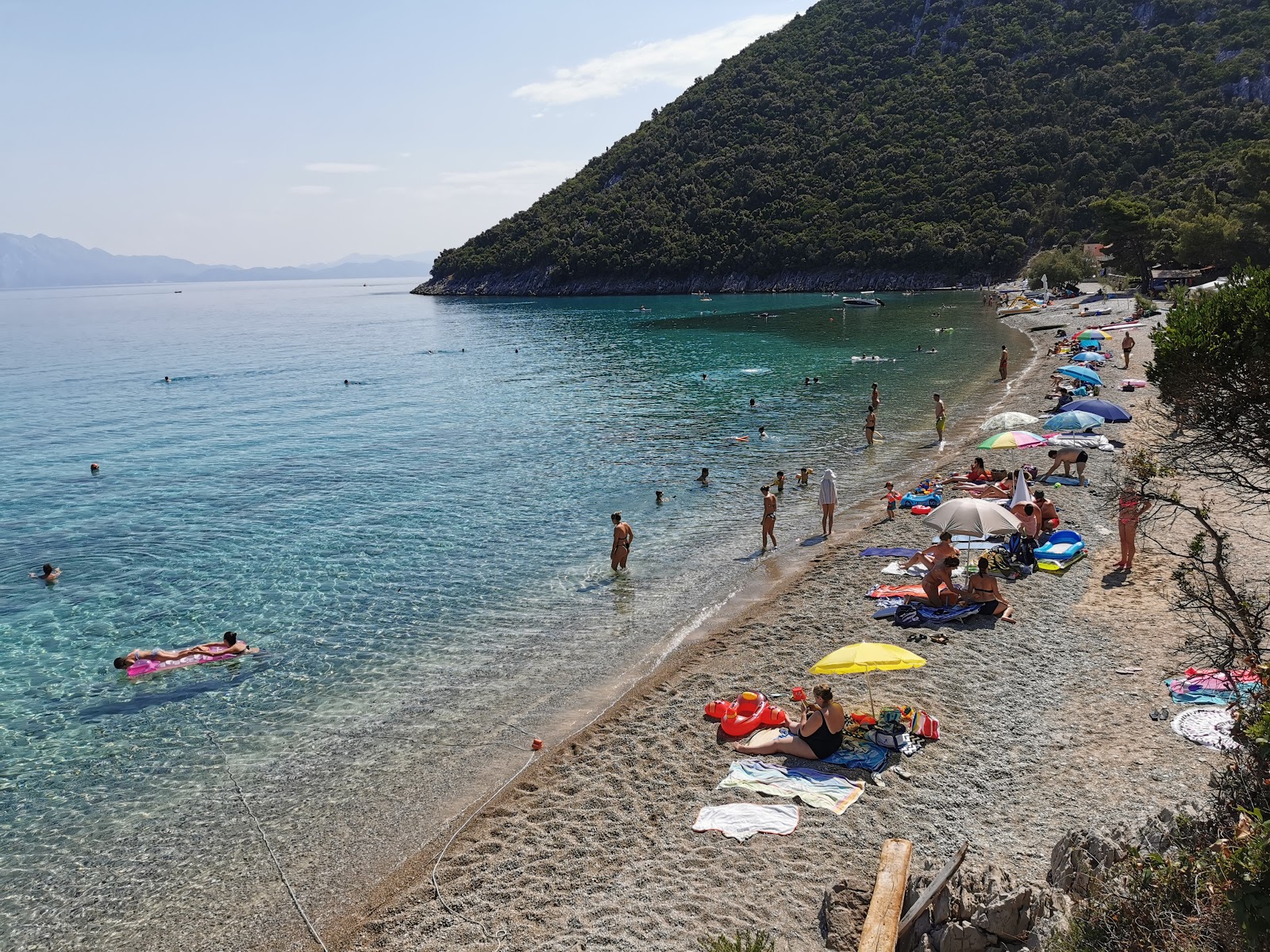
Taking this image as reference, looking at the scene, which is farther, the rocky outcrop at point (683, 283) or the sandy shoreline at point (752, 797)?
the rocky outcrop at point (683, 283)

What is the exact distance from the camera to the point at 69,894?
9.60m

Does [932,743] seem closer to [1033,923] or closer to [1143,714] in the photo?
[1143,714]

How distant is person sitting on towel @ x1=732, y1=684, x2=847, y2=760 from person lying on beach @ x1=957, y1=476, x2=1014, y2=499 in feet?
37.3

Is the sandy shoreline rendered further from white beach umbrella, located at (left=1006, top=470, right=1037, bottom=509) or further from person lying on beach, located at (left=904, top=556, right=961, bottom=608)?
white beach umbrella, located at (left=1006, top=470, right=1037, bottom=509)

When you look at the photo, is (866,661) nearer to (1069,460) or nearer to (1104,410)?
(1069,460)

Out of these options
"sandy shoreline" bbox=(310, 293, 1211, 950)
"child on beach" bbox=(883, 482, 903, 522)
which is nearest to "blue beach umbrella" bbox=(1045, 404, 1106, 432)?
"child on beach" bbox=(883, 482, 903, 522)

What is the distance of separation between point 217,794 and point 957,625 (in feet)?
38.1

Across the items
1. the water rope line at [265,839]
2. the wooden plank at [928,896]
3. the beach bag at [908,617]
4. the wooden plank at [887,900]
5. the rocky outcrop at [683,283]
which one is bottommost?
the water rope line at [265,839]

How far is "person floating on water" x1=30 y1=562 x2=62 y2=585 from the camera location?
20031mm

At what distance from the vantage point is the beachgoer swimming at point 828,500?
20078 millimetres

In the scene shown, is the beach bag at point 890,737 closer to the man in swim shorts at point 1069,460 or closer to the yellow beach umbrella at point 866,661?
the yellow beach umbrella at point 866,661

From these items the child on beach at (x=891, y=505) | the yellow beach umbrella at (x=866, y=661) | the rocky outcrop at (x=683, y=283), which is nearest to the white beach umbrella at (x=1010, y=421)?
the child on beach at (x=891, y=505)

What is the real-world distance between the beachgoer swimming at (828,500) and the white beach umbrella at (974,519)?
4291 mm

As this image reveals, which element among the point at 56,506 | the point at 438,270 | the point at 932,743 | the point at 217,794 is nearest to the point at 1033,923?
the point at 932,743
